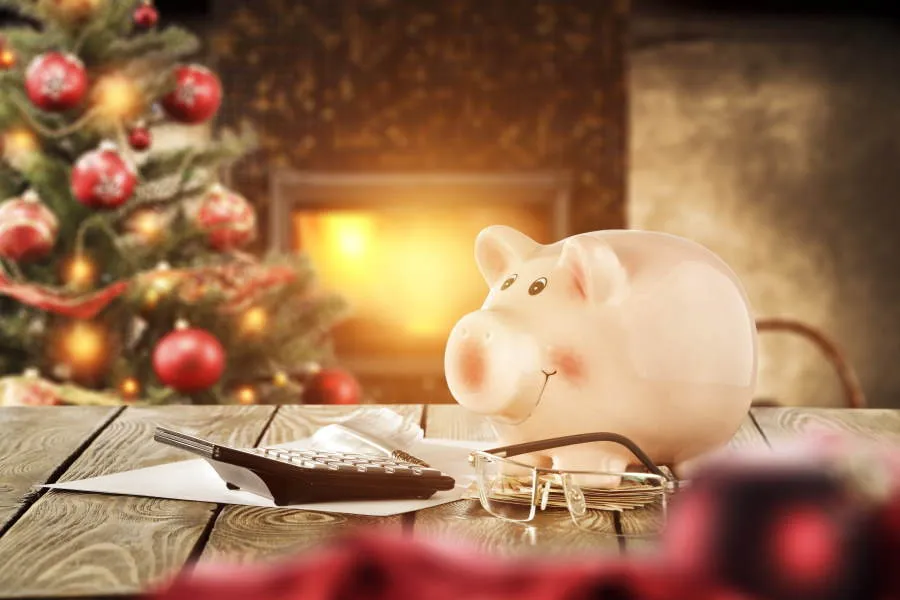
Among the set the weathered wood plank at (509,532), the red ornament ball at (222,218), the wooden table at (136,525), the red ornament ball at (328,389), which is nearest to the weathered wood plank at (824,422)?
the wooden table at (136,525)

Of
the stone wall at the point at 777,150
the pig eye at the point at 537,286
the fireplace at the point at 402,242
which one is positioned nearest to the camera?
the pig eye at the point at 537,286

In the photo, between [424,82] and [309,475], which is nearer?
[309,475]

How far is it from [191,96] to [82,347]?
1.83 ft

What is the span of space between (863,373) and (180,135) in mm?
2334

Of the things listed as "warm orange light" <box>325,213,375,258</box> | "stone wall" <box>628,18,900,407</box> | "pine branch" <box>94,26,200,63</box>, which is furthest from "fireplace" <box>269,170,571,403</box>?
"pine branch" <box>94,26,200,63</box>

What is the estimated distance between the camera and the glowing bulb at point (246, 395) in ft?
7.41

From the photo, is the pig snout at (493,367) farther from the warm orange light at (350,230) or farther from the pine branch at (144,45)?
the warm orange light at (350,230)

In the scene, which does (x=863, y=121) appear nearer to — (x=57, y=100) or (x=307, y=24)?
(x=307, y=24)

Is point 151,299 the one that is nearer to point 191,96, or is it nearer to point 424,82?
point 191,96

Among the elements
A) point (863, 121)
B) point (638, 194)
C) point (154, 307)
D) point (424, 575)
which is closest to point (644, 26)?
point (638, 194)

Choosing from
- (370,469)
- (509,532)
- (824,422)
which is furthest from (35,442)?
(824,422)

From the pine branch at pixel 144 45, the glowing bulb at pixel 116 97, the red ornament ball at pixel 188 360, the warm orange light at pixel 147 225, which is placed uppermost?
the pine branch at pixel 144 45

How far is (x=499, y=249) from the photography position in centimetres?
81

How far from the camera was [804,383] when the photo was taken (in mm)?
3672
